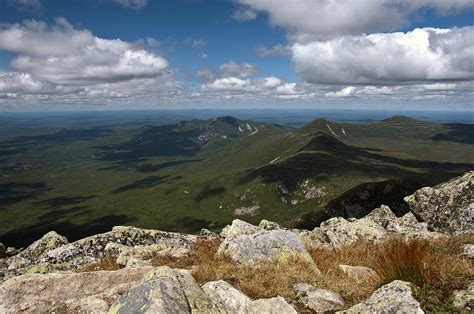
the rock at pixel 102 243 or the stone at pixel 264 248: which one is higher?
the stone at pixel 264 248

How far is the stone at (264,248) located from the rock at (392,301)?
4456 millimetres

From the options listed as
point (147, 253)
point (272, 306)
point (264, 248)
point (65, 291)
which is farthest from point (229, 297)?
point (147, 253)

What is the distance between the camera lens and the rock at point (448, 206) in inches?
942

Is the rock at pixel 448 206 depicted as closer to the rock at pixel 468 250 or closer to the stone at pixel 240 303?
the rock at pixel 468 250

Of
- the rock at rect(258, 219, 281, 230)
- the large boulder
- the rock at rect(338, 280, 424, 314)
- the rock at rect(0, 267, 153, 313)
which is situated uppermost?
the rock at rect(338, 280, 424, 314)

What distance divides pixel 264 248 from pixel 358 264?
3.72 m

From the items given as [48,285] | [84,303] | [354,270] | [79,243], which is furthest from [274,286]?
[79,243]

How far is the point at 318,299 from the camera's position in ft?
31.2

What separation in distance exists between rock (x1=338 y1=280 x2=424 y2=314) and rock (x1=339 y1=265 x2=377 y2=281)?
305 centimetres

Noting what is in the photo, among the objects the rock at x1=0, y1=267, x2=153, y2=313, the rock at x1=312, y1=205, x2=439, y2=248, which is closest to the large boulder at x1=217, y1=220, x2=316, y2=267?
the rock at x1=0, y1=267, x2=153, y2=313

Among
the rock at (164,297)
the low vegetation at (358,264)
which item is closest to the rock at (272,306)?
the low vegetation at (358,264)

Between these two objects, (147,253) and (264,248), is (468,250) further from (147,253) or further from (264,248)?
(147,253)

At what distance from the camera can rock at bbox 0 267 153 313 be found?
9.23 meters

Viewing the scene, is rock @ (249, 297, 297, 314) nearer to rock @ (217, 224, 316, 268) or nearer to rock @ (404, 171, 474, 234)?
rock @ (217, 224, 316, 268)
